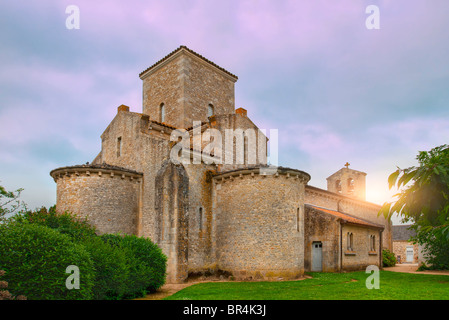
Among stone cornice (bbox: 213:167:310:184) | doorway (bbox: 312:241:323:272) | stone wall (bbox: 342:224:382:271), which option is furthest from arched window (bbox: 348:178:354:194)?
stone cornice (bbox: 213:167:310:184)

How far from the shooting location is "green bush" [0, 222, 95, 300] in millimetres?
8930

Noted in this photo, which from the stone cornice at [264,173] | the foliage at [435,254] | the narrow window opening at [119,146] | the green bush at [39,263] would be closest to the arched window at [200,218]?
the stone cornice at [264,173]

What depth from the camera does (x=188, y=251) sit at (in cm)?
1822

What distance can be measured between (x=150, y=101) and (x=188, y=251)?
556 inches

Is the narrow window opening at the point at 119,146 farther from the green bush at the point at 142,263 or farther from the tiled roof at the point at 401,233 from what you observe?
the tiled roof at the point at 401,233

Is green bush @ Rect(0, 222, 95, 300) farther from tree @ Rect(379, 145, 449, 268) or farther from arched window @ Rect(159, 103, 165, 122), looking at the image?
arched window @ Rect(159, 103, 165, 122)

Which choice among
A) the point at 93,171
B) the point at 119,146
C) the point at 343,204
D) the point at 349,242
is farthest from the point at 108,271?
the point at 343,204

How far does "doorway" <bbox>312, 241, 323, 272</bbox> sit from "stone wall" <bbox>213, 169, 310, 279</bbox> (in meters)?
4.46

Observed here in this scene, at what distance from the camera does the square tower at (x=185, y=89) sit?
25.2 meters

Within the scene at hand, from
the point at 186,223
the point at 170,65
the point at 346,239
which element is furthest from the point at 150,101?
the point at 346,239

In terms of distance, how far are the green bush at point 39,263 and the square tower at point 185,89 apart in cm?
1523

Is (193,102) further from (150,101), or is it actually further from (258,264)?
(258,264)

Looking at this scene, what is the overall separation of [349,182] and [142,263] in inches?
1087

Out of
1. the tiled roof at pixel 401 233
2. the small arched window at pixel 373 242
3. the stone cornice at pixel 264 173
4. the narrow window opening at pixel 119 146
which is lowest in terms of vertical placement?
the tiled roof at pixel 401 233
